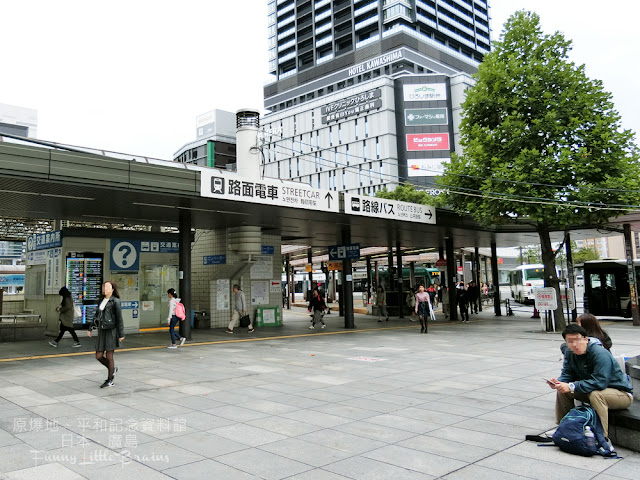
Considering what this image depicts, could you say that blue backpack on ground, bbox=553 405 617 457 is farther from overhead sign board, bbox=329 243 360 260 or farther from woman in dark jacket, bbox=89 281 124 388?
overhead sign board, bbox=329 243 360 260

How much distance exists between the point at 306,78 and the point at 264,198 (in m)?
98.0

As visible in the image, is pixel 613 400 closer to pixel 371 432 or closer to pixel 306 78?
pixel 371 432

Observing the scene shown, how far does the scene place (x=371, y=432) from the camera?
17.7 feet

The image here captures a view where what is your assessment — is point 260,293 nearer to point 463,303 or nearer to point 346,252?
point 346,252

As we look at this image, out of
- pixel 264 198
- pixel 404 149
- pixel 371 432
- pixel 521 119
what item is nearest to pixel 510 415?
pixel 371 432

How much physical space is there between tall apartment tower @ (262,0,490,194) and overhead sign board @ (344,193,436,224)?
5433 centimetres

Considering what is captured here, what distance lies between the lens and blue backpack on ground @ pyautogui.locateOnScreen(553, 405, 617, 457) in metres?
4.59

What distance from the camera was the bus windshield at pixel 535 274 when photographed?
121ft

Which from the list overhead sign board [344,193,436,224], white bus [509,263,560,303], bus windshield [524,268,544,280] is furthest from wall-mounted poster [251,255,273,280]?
bus windshield [524,268,544,280]

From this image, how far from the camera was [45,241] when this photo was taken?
16766mm

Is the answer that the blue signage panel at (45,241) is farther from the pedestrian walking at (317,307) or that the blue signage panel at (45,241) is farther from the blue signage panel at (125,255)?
the pedestrian walking at (317,307)

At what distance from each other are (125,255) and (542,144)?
48.2 ft

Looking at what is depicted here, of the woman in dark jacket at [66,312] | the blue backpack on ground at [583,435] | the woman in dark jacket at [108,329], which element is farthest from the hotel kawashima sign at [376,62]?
the blue backpack on ground at [583,435]

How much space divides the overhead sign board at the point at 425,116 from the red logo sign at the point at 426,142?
2.00m
